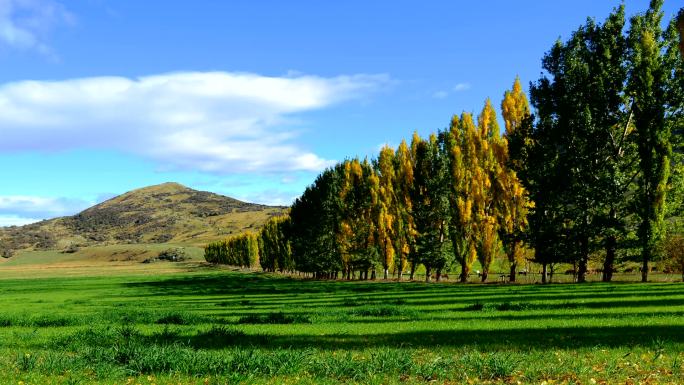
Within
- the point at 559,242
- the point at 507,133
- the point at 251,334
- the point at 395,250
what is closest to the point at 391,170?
the point at 395,250

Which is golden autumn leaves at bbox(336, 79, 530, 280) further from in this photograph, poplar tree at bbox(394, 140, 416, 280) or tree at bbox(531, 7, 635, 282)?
tree at bbox(531, 7, 635, 282)

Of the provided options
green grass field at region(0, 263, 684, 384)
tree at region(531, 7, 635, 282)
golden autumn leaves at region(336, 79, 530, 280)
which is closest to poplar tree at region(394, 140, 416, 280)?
golden autumn leaves at region(336, 79, 530, 280)

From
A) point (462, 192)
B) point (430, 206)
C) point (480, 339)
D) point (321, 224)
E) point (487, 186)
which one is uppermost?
point (487, 186)

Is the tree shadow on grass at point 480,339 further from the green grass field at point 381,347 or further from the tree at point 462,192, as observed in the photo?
the tree at point 462,192

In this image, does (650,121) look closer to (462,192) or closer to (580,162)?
(580,162)

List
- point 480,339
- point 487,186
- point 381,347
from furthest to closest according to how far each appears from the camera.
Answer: point 487,186
point 480,339
point 381,347

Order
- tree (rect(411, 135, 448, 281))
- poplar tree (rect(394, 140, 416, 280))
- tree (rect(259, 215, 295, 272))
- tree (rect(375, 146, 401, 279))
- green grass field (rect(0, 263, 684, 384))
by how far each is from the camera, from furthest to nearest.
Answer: tree (rect(259, 215, 295, 272))
tree (rect(375, 146, 401, 279))
poplar tree (rect(394, 140, 416, 280))
tree (rect(411, 135, 448, 281))
green grass field (rect(0, 263, 684, 384))

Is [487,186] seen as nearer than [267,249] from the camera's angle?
Yes

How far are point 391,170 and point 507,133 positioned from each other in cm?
2297

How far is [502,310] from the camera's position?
90.2 feet

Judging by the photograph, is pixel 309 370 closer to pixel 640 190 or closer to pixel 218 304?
pixel 218 304

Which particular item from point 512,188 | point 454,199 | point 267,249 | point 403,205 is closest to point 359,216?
point 403,205

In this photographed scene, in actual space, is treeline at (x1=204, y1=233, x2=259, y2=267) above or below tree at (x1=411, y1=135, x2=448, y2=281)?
below

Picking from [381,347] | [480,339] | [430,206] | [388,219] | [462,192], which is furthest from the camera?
[388,219]
